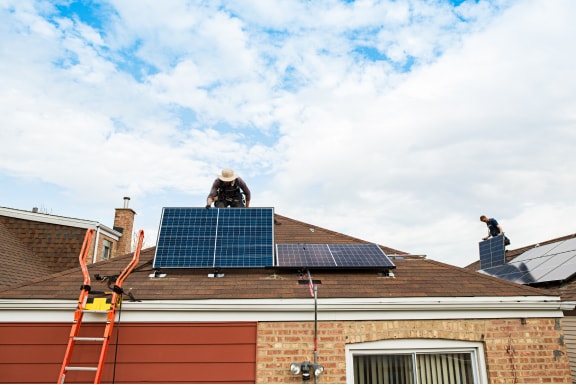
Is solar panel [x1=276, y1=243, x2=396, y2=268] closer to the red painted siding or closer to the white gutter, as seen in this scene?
the white gutter

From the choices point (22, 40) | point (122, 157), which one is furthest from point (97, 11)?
point (122, 157)

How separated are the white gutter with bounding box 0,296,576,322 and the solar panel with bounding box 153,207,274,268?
1.02m

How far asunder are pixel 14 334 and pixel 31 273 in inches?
336

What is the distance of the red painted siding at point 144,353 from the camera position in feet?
15.2

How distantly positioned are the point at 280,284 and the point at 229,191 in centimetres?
303

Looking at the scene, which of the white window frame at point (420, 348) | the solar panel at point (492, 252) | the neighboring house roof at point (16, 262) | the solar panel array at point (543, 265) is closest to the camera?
the white window frame at point (420, 348)

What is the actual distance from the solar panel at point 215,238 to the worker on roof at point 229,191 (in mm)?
760

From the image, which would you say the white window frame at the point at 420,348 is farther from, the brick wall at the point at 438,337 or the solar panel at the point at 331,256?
the solar panel at the point at 331,256

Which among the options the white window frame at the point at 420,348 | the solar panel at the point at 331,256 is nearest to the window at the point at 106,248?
the solar panel at the point at 331,256

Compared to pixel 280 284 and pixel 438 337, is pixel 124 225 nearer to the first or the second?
pixel 280 284

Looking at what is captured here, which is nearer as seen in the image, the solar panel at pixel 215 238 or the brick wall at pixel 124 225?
the solar panel at pixel 215 238

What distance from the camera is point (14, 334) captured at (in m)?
4.80

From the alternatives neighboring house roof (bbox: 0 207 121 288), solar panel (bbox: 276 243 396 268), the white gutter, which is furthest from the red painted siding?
neighboring house roof (bbox: 0 207 121 288)

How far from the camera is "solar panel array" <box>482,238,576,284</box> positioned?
27.8ft
